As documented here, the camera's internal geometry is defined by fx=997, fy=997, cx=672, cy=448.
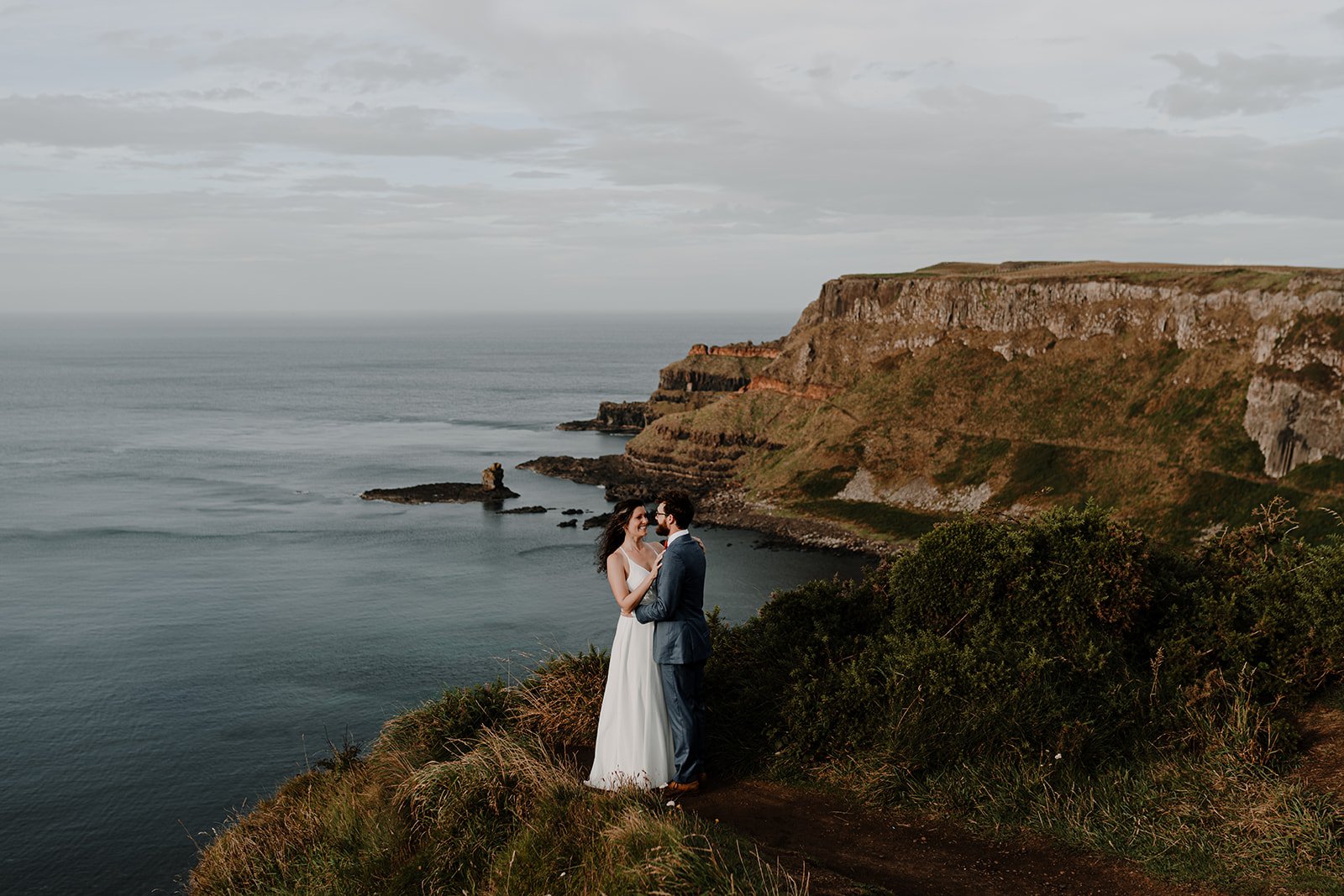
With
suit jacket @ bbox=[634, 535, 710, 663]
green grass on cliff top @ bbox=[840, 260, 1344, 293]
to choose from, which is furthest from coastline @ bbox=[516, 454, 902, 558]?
suit jacket @ bbox=[634, 535, 710, 663]

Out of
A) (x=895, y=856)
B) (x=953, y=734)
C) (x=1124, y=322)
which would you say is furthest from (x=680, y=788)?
(x=1124, y=322)

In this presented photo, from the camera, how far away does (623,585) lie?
11031 mm

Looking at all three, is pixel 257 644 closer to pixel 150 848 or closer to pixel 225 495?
pixel 150 848

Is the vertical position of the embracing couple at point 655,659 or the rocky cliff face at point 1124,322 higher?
the rocky cliff face at point 1124,322

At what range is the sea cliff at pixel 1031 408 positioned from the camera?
64375 millimetres

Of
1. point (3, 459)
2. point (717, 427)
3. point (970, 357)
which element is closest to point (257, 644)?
point (717, 427)

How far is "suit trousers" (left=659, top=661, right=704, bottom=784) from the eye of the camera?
11.0 metres

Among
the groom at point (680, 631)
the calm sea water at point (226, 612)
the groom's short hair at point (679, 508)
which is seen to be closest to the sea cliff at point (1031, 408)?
the calm sea water at point (226, 612)

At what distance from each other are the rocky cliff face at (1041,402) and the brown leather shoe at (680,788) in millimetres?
58458

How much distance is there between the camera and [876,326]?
100000mm

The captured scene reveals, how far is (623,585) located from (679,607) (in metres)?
0.67

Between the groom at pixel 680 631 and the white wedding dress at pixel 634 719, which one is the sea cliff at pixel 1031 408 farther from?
the white wedding dress at pixel 634 719

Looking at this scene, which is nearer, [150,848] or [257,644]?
[150,848]

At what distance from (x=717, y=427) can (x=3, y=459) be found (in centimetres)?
7646
